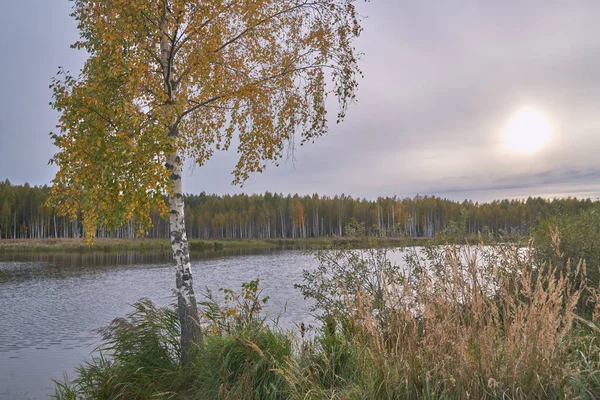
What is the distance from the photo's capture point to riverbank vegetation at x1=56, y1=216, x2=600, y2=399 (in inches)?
140

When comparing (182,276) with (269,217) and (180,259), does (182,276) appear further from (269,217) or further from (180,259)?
(269,217)

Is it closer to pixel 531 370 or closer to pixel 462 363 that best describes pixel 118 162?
pixel 462 363

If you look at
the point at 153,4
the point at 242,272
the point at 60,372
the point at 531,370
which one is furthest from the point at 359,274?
the point at 242,272

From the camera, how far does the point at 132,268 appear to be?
3516 centimetres

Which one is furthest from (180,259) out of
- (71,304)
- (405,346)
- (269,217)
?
(269,217)

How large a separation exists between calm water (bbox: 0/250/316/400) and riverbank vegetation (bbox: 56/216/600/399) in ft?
11.3

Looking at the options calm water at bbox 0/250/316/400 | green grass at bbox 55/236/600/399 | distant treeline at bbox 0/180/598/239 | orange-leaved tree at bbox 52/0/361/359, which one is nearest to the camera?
green grass at bbox 55/236/600/399

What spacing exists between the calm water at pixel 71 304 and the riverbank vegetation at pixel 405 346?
11.3ft

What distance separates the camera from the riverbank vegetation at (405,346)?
3.57m

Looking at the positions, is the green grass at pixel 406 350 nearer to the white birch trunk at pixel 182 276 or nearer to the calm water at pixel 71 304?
the white birch trunk at pixel 182 276

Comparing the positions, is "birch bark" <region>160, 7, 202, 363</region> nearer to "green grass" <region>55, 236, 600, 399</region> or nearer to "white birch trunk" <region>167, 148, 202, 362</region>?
"white birch trunk" <region>167, 148, 202, 362</region>

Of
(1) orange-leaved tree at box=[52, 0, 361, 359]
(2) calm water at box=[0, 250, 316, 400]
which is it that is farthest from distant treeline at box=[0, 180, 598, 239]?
(1) orange-leaved tree at box=[52, 0, 361, 359]

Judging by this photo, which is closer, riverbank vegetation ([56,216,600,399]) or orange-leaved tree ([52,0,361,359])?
riverbank vegetation ([56,216,600,399])

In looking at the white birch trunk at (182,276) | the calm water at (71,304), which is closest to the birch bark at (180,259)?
the white birch trunk at (182,276)
